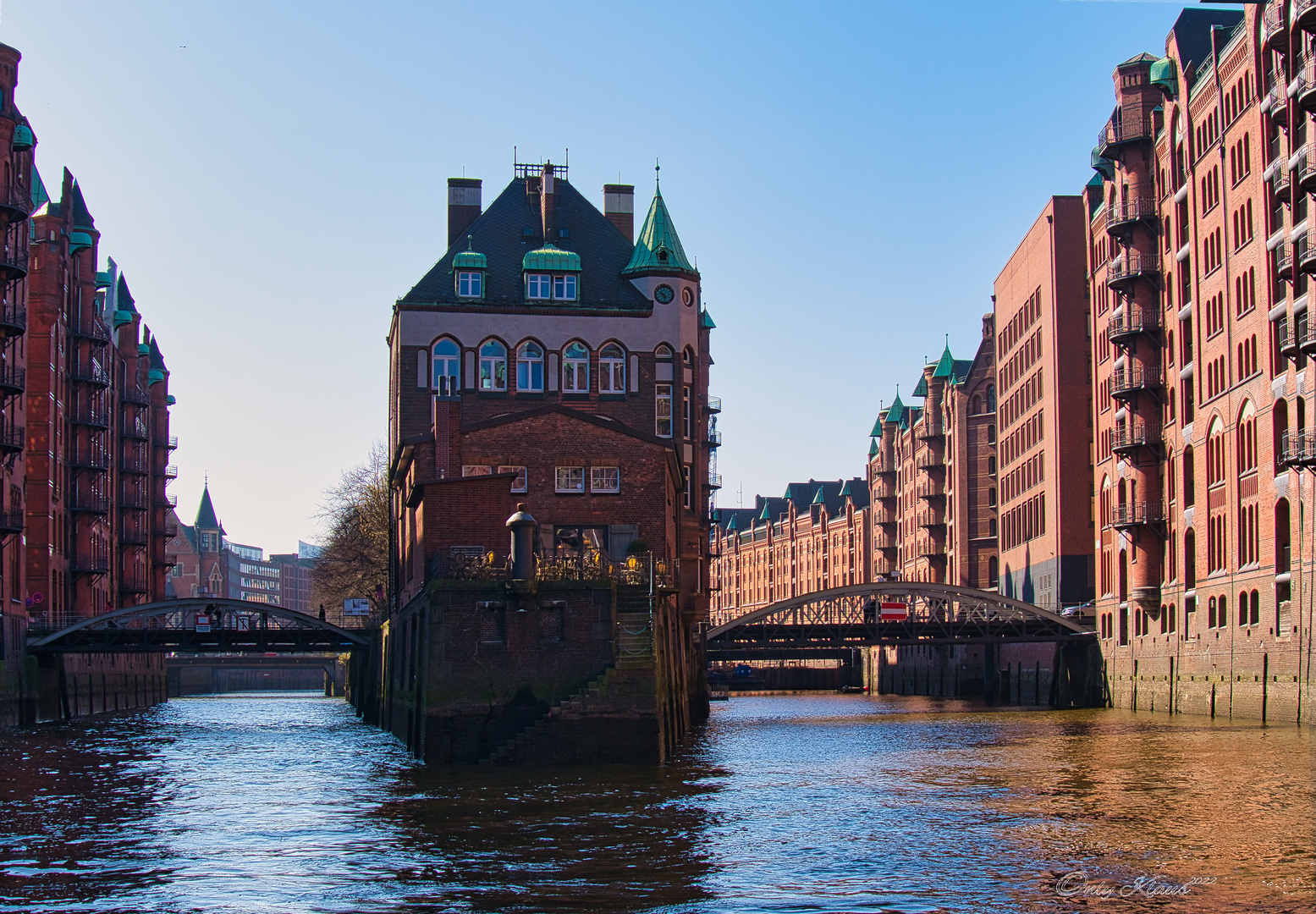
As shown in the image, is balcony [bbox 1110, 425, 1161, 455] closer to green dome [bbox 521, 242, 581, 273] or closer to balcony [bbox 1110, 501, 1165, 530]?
balcony [bbox 1110, 501, 1165, 530]

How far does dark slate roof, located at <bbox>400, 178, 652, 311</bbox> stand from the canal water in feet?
87.9

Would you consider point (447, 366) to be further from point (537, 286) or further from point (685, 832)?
point (685, 832)

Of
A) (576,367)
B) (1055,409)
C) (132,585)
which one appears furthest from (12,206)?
(1055,409)

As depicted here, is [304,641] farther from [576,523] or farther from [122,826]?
[122,826]

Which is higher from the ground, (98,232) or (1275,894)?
(98,232)

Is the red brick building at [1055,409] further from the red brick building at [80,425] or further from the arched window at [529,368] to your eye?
the red brick building at [80,425]

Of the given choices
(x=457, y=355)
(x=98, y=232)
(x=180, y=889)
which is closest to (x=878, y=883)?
(x=180, y=889)

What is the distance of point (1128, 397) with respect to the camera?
79.6 meters

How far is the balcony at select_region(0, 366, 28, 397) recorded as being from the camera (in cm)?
6003

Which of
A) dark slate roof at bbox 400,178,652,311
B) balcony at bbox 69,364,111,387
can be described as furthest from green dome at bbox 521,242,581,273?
balcony at bbox 69,364,111,387

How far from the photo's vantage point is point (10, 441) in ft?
209

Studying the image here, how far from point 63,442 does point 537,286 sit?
2750 centimetres

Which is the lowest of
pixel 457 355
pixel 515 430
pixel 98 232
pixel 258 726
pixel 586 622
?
pixel 258 726

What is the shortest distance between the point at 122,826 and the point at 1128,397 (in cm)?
5903
